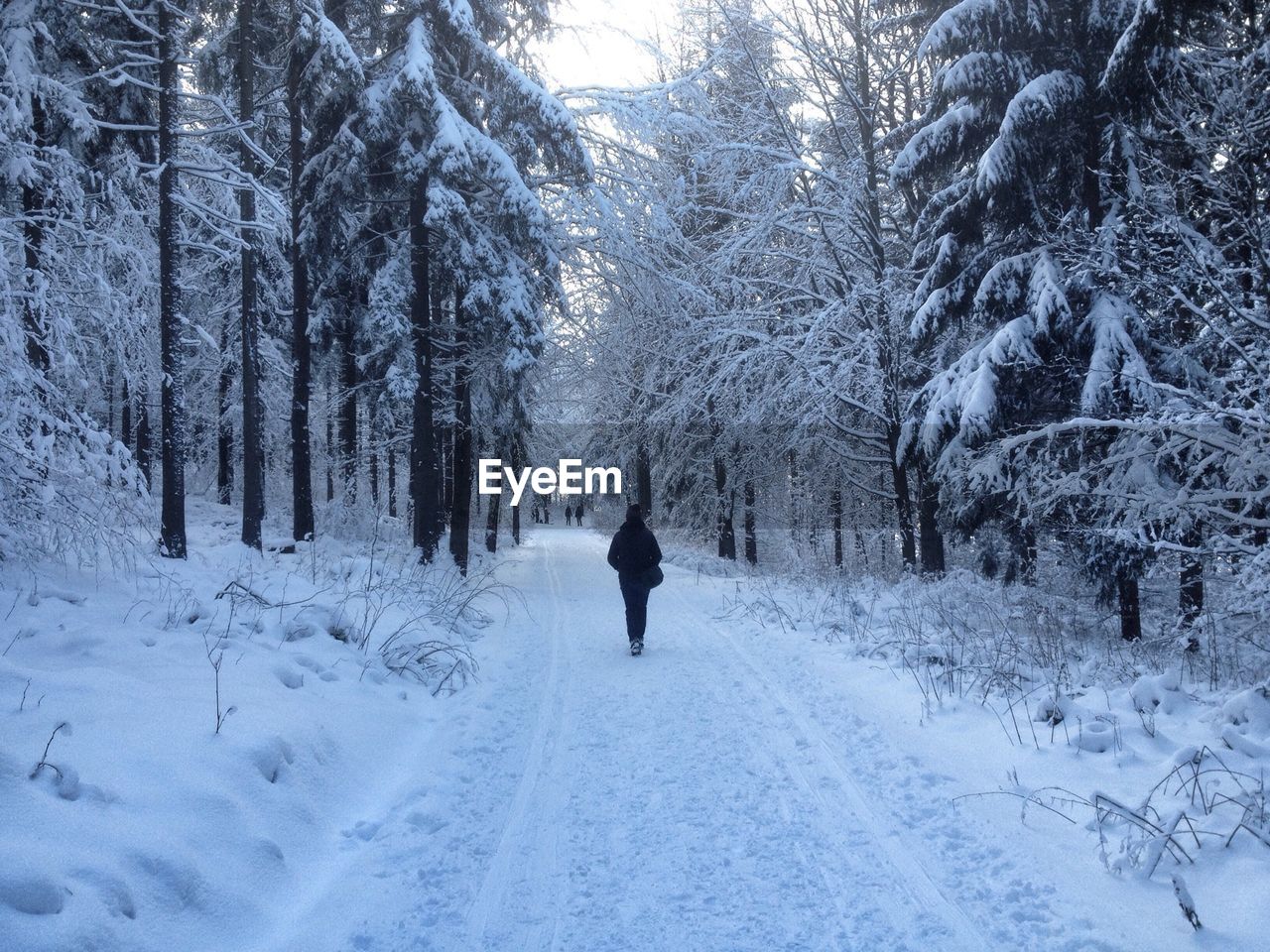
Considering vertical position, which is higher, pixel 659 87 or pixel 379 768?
pixel 659 87

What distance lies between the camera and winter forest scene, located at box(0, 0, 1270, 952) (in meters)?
3.64

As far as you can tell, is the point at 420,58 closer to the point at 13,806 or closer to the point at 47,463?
the point at 47,463

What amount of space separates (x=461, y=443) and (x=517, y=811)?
14.7 m

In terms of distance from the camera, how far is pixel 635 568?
968 centimetres

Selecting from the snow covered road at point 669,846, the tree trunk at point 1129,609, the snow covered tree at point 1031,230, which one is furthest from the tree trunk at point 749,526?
the snow covered road at point 669,846

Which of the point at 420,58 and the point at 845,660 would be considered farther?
the point at 420,58

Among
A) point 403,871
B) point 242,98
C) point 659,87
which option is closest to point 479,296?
point 659,87

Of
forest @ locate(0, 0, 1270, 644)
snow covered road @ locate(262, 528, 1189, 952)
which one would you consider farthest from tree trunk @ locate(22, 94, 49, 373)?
snow covered road @ locate(262, 528, 1189, 952)

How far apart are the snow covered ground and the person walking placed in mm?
2264

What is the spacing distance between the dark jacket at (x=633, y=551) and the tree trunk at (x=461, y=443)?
5.76 m

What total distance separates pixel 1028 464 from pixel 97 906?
33.5ft

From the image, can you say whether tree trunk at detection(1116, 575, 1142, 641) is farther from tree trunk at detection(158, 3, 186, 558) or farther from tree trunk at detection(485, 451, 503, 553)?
tree trunk at detection(485, 451, 503, 553)

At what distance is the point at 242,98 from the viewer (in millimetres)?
15297

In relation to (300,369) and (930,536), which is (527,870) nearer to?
(930,536)
